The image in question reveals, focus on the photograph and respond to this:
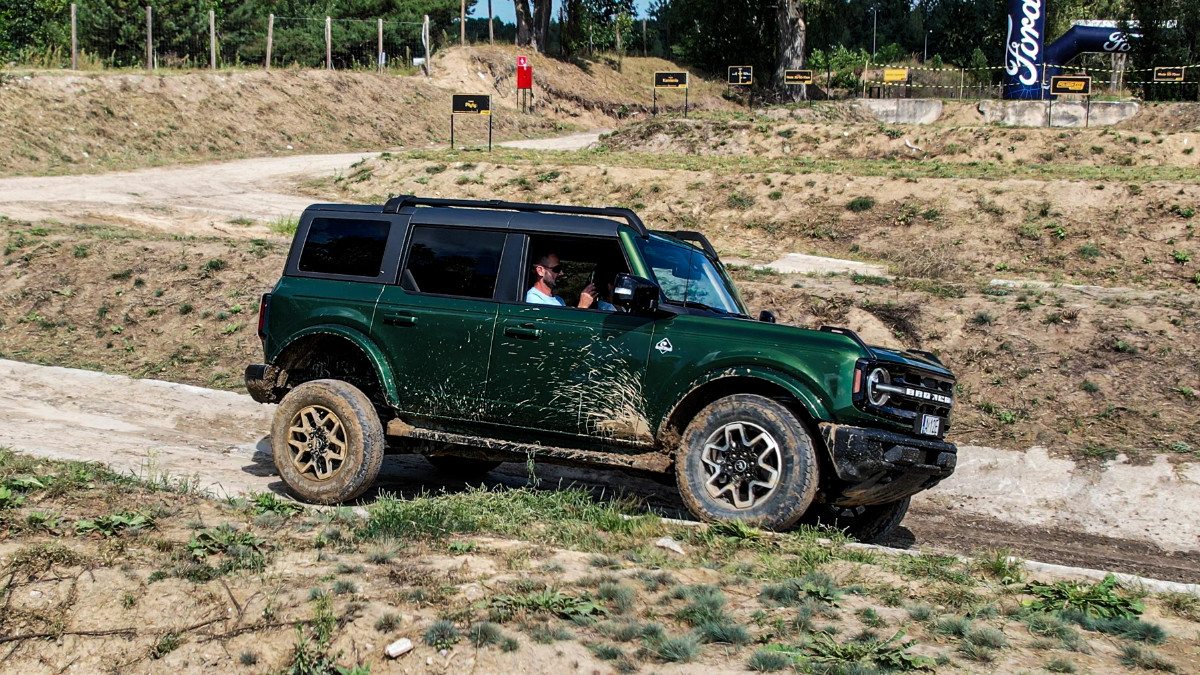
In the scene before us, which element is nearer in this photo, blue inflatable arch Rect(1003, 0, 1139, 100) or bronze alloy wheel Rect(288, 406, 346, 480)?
bronze alloy wheel Rect(288, 406, 346, 480)

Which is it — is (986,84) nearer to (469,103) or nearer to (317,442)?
(469,103)

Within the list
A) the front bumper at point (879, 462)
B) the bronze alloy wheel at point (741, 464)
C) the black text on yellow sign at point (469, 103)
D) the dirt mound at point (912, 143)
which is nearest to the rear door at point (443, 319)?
the bronze alloy wheel at point (741, 464)

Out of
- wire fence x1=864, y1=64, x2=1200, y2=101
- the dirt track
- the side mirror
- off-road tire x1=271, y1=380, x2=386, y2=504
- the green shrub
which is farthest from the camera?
wire fence x1=864, y1=64, x2=1200, y2=101

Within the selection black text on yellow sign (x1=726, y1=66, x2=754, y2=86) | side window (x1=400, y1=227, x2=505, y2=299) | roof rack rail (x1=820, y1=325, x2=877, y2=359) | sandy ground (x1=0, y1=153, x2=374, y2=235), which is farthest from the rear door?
black text on yellow sign (x1=726, y1=66, x2=754, y2=86)

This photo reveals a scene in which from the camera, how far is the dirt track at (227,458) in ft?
28.0

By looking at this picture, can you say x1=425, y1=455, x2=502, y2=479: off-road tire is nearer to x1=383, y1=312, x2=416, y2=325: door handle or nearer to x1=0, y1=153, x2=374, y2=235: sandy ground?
x1=383, y1=312, x2=416, y2=325: door handle

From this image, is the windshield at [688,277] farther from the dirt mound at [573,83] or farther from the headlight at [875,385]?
the dirt mound at [573,83]

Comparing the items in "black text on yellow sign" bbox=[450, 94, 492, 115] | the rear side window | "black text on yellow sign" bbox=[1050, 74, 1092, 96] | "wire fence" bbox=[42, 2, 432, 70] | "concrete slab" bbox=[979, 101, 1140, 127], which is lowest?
the rear side window

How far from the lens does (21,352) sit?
14195mm

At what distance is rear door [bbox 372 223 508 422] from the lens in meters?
8.05

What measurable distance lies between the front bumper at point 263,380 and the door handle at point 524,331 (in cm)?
206

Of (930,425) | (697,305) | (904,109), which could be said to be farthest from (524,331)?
(904,109)

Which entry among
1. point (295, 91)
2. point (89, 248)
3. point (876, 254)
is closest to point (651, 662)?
point (89, 248)

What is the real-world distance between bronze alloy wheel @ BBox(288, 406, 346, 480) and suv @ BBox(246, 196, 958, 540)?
2cm
